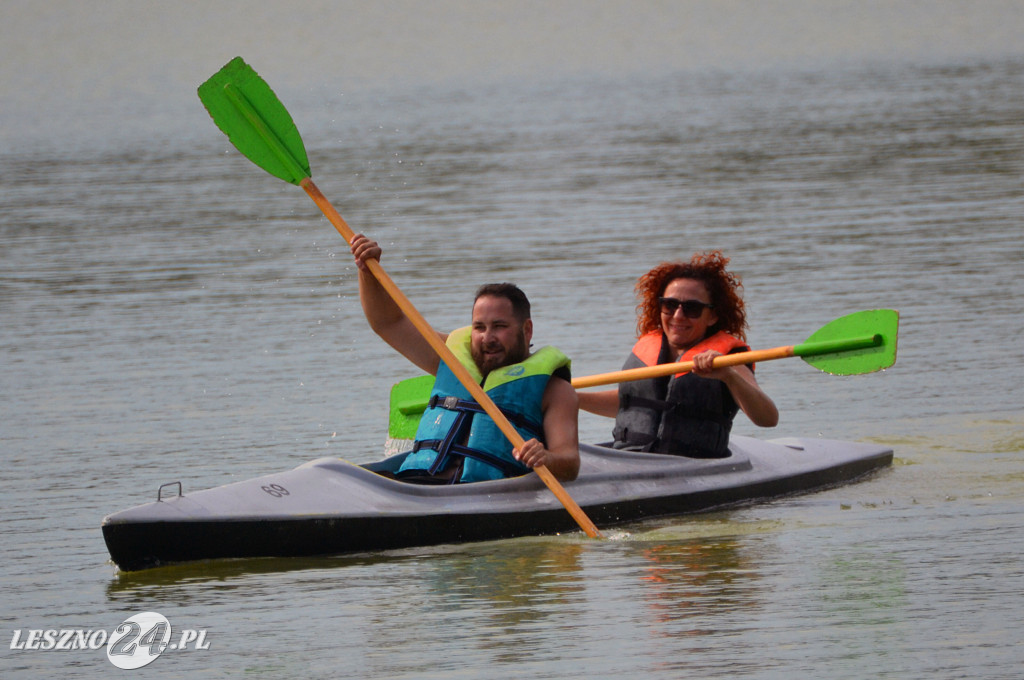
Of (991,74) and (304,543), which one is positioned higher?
(991,74)

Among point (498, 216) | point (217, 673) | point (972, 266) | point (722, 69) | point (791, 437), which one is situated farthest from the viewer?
point (722, 69)

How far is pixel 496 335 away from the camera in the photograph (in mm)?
6531

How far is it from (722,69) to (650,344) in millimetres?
36482

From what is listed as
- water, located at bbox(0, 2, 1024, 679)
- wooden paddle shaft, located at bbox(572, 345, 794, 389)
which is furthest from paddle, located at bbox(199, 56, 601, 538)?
water, located at bbox(0, 2, 1024, 679)

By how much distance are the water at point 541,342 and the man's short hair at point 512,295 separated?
87cm

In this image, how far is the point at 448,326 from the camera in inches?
429

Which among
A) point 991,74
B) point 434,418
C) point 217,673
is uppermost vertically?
point 991,74

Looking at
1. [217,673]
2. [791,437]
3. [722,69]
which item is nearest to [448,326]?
[791,437]

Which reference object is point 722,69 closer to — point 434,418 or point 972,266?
point 972,266

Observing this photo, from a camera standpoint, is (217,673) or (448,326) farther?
(448,326)

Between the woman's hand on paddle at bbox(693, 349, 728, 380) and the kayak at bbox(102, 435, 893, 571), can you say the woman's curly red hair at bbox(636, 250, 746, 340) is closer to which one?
the woman's hand on paddle at bbox(693, 349, 728, 380)

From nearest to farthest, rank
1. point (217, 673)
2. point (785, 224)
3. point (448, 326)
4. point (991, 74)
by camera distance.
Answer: point (217, 673)
point (448, 326)
point (785, 224)
point (991, 74)

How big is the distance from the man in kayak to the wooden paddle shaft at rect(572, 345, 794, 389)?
1.91 feet

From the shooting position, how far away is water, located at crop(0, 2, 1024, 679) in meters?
5.18
